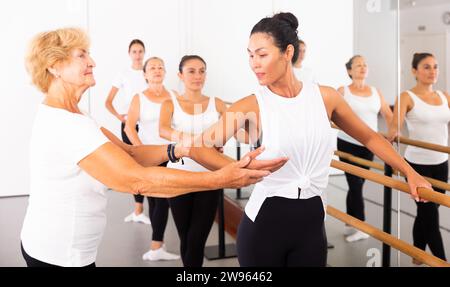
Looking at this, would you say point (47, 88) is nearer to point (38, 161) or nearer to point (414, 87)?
point (38, 161)

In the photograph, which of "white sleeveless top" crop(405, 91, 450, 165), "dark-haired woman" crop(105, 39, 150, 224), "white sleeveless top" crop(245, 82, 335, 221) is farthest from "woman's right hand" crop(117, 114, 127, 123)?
"white sleeveless top" crop(405, 91, 450, 165)

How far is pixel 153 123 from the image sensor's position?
374 cm

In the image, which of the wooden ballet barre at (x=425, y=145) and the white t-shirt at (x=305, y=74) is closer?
the wooden ballet barre at (x=425, y=145)

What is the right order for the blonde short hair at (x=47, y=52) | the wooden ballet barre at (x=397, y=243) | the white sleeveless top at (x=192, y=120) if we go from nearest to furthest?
the blonde short hair at (x=47, y=52), the wooden ballet barre at (x=397, y=243), the white sleeveless top at (x=192, y=120)

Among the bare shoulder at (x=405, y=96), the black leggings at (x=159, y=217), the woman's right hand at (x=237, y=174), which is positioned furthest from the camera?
the black leggings at (x=159, y=217)

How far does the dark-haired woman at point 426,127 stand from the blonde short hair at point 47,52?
130 cm

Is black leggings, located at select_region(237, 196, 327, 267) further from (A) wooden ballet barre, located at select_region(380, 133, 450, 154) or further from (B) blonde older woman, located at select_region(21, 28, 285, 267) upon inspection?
(A) wooden ballet barre, located at select_region(380, 133, 450, 154)

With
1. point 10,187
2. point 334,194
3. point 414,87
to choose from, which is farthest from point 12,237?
point 414,87

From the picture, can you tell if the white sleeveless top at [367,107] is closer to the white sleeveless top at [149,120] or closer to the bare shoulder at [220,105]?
the bare shoulder at [220,105]

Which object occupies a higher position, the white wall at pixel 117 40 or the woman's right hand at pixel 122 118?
the white wall at pixel 117 40

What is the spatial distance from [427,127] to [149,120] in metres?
1.95

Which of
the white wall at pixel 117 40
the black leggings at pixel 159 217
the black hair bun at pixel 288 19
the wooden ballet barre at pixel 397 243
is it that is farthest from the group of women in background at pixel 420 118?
the black leggings at pixel 159 217

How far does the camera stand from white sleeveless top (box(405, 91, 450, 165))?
2.20 m

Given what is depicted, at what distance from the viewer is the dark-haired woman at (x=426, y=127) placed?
2199 mm
